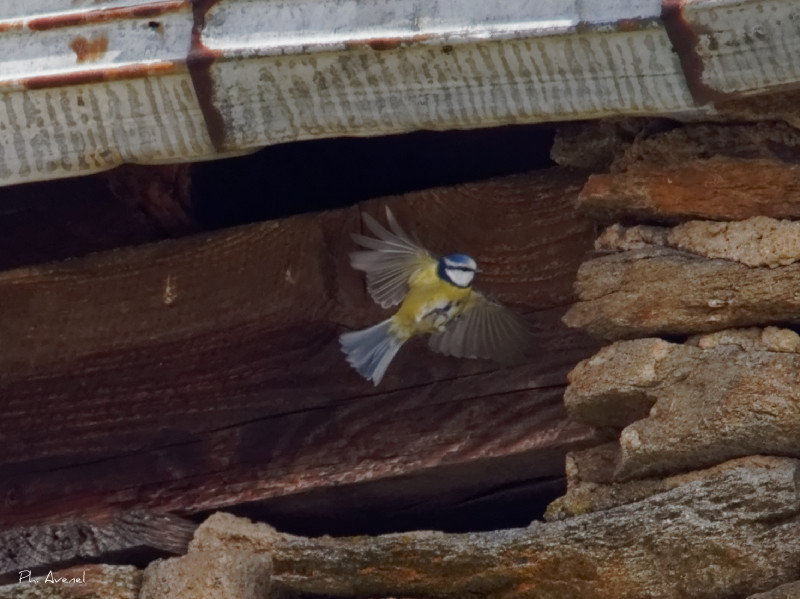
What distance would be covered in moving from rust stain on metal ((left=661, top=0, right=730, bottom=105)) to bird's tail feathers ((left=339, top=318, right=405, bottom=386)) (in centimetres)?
90

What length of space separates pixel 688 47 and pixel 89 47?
931mm

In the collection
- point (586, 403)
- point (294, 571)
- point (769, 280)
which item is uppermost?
point (769, 280)

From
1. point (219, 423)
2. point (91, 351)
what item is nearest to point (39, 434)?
point (91, 351)

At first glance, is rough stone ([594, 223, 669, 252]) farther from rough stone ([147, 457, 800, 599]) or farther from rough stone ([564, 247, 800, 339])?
rough stone ([147, 457, 800, 599])

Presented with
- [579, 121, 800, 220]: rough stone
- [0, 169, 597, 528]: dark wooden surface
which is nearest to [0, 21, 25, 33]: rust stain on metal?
[0, 169, 597, 528]: dark wooden surface

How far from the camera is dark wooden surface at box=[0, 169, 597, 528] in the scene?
8.34 ft

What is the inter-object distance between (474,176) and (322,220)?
0.38m

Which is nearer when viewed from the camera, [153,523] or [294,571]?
[294,571]

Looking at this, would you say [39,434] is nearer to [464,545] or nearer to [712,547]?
[464,545]

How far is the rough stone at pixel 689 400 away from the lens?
203 cm

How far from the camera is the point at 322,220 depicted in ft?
9.13

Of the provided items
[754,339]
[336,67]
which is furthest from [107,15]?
[754,339]

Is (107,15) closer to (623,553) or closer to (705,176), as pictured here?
(705,176)

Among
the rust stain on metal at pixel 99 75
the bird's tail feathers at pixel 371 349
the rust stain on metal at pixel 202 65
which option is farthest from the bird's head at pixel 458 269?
the rust stain on metal at pixel 99 75
